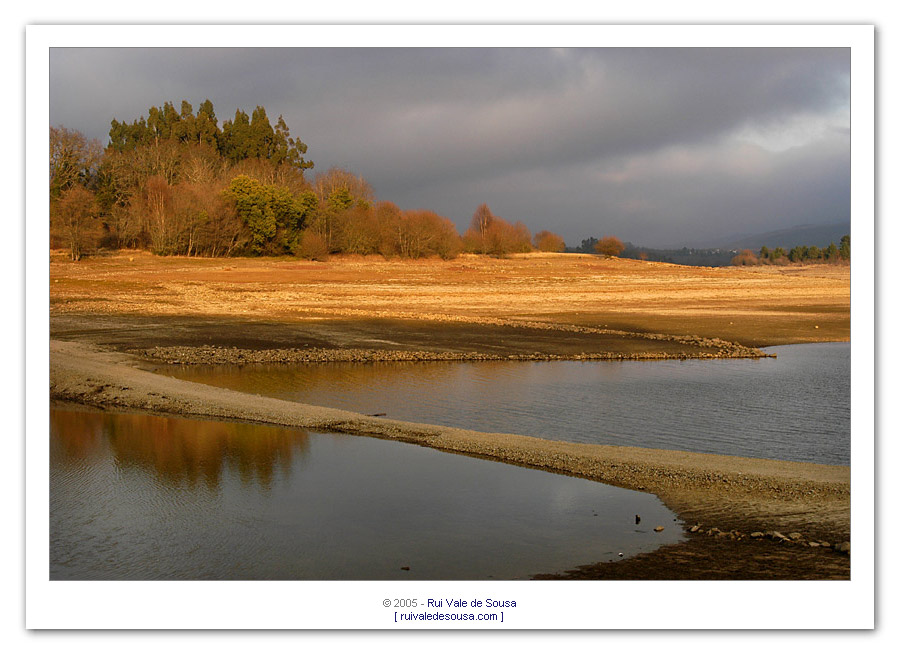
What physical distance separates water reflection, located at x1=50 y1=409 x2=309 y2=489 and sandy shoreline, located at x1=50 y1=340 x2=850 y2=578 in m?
0.74

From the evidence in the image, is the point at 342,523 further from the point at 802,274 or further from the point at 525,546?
the point at 802,274

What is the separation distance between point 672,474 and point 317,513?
472 centimetres

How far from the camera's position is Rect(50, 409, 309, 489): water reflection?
1142 centimetres

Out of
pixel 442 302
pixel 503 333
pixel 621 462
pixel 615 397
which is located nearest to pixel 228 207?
pixel 442 302

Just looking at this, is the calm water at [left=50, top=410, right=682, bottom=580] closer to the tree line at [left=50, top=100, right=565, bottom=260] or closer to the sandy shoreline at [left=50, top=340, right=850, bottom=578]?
the sandy shoreline at [left=50, top=340, right=850, bottom=578]

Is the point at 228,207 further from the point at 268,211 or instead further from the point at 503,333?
the point at 503,333

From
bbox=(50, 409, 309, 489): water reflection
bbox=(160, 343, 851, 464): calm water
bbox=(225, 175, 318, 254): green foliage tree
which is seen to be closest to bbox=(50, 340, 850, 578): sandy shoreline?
bbox=(50, 409, 309, 489): water reflection

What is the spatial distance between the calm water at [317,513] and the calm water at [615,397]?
3.53m

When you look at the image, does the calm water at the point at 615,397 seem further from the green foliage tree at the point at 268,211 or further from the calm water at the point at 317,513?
the green foliage tree at the point at 268,211

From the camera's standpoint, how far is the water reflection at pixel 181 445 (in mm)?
11422

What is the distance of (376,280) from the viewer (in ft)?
171

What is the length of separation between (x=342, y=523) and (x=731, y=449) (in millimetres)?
7020

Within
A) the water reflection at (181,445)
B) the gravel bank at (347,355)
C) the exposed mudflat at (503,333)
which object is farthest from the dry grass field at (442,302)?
the water reflection at (181,445)
